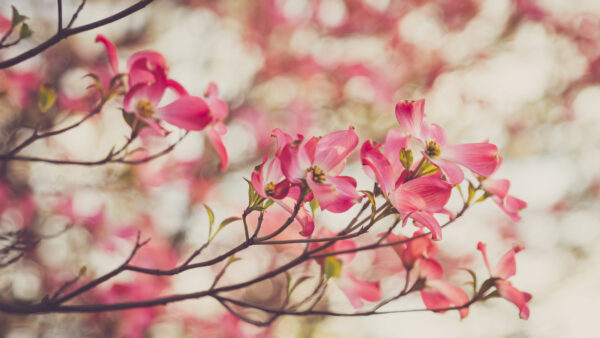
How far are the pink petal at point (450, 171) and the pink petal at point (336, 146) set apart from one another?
115mm

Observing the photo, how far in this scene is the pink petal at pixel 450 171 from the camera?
0.63 metres

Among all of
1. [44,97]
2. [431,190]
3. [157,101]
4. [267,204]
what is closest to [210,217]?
[267,204]

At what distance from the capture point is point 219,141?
2.77 feet

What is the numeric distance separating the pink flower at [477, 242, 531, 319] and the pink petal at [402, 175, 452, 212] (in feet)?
0.81

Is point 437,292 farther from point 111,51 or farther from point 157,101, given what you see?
point 111,51

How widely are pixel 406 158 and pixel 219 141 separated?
0.36 meters

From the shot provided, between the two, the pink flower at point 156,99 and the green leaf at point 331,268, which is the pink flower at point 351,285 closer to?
the green leaf at point 331,268

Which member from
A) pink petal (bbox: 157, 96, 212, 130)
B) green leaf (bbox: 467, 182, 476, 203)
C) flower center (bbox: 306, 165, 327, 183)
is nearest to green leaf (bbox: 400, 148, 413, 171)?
flower center (bbox: 306, 165, 327, 183)

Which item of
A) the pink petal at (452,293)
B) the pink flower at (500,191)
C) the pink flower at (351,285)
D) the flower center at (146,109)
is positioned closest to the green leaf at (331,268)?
the pink flower at (351,285)

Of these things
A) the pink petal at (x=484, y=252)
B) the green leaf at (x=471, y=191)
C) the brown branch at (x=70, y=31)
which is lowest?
the pink petal at (x=484, y=252)

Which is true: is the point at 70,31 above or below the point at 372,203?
above

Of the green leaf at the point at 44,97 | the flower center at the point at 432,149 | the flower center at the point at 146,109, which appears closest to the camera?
the flower center at the point at 432,149

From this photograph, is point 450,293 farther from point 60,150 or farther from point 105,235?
point 60,150

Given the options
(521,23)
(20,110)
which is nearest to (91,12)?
(20,110)
